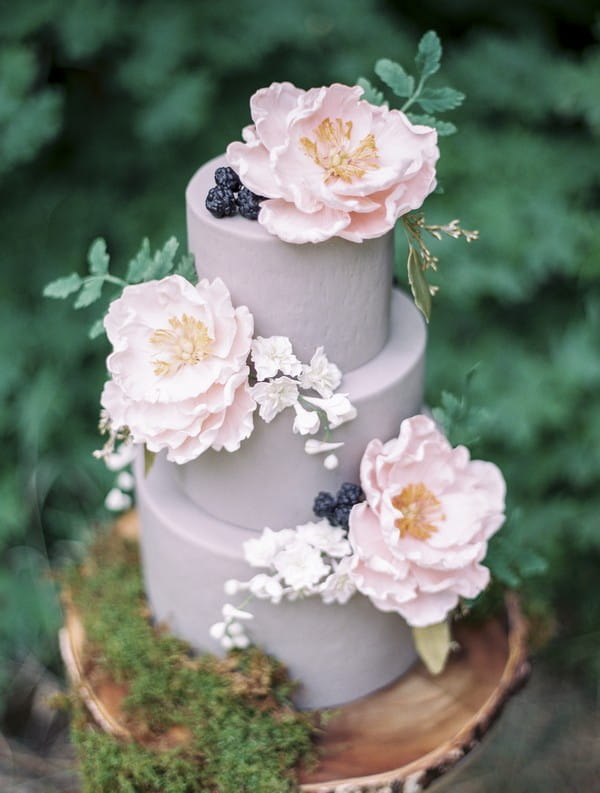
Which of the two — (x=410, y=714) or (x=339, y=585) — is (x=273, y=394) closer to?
(x=339, y=585)

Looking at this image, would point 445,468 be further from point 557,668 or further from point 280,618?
point 557,668

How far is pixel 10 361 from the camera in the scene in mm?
2100

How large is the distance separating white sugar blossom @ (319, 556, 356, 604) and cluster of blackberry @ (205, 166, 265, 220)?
1.48ft

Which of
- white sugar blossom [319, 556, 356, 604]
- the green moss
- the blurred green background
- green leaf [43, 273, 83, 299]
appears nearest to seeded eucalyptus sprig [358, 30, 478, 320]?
white sugar blossom [319, 556, 356, 604]


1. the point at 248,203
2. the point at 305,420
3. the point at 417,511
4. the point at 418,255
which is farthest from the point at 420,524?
the point at 248,203

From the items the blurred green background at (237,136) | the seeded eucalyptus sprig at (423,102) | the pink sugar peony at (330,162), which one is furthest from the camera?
the blurred green background at (237,136)

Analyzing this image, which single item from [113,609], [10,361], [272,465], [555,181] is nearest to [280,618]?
[272,465]

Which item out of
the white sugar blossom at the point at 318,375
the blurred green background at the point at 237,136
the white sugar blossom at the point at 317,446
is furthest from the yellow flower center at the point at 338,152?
the blurred green background at the point at 237,136

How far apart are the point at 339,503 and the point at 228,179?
0.43m

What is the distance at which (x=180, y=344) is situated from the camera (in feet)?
3.62

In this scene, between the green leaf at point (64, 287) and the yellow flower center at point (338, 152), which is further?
the green leaf at point (64, 287)

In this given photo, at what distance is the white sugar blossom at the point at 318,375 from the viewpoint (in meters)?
1.11

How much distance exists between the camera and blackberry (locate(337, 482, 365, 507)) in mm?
1179

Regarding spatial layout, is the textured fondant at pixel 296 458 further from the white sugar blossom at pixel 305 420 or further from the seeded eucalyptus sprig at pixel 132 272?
the seeded eucalyptus sprig at pixel 132 272
